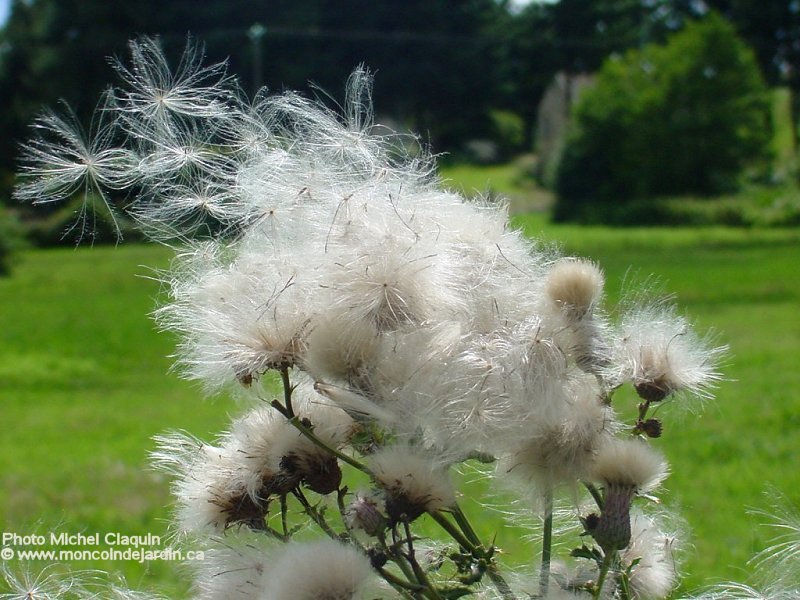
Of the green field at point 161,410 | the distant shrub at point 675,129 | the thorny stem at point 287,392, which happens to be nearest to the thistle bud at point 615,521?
the green field at point 161,410

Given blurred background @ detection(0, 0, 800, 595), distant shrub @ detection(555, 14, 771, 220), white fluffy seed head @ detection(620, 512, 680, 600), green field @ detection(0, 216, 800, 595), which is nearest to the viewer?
white fluffy seed head @ detection(620, 512, 680, 600)

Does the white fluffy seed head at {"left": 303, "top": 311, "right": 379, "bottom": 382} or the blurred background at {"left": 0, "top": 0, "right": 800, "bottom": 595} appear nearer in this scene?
the white fluffy seed head at {"left": 303, "top": 311, "right": 379, "bottom": 382}

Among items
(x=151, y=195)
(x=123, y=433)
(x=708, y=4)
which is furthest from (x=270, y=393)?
(x=708, y=4)

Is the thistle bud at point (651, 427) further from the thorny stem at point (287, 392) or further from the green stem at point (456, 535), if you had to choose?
the thorny stem at point (287, 392)

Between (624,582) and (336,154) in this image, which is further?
(336,154)

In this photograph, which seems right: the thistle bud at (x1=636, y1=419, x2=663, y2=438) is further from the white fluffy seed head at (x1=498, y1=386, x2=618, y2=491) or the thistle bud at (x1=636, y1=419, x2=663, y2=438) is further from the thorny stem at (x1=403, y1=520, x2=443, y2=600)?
the thorny stem at (x1=403, y1=520, x2=443, y2=600)

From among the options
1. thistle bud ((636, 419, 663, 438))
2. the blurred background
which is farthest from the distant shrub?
thistle bud ((636, 419, 663, 438))

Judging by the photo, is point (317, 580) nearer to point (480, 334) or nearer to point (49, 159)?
point (480, 334)
